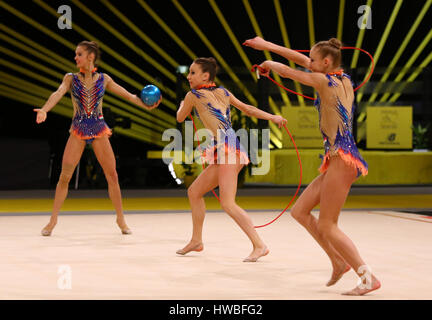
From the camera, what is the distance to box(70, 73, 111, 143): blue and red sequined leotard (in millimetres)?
6684

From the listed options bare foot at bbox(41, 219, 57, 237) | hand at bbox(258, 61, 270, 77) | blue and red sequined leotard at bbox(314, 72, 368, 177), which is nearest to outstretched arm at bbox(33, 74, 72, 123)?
bare foot at bbox(41, 219, 57, 237)

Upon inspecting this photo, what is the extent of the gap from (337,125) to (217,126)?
149 cm

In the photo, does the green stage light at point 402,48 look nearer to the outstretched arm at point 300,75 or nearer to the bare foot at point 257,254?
the bare foot at point 257,254

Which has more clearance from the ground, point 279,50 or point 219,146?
point 279,50

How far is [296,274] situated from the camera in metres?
4.67

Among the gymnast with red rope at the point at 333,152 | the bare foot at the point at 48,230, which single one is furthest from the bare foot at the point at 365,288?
the bare foot at the point at 48,230

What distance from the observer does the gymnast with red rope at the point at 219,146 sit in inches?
210

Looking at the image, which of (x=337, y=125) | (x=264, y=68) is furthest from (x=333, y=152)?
(x=264, y=68)

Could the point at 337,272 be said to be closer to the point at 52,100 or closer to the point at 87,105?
the point at 52,100

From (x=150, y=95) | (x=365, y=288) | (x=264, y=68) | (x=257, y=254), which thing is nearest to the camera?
(x=365, y=288)

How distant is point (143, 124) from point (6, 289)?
11.3m

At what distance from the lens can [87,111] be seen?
6730 mm

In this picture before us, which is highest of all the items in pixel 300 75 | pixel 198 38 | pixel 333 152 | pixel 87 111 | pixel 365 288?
pixel 198 38

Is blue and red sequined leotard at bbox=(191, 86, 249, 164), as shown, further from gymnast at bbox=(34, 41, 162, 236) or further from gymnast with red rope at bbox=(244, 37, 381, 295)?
gymnast at bbox=(34, 41, 162, 236)
